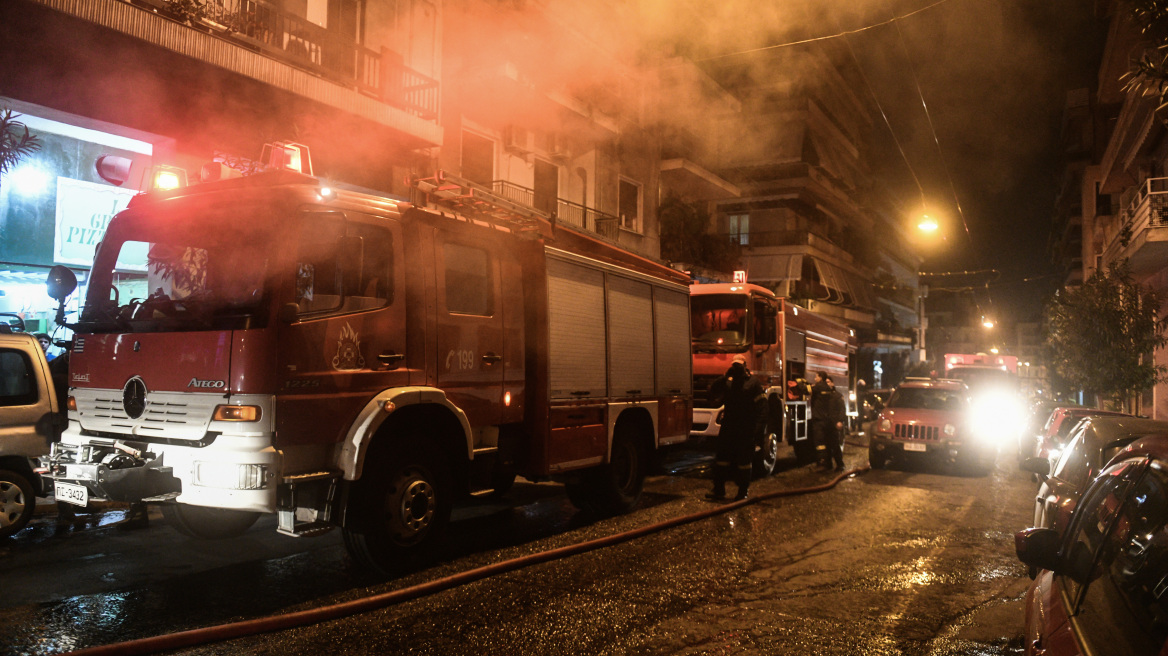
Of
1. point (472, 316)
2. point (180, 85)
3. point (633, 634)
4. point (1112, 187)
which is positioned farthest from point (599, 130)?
point (1112, 187)

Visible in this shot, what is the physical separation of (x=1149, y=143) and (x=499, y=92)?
59.0ft

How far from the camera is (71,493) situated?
497 centimetres

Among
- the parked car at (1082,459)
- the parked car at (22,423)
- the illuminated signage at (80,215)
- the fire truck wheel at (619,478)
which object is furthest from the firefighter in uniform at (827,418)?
the illuminated signage at (80,215)

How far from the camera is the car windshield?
44.6 ft

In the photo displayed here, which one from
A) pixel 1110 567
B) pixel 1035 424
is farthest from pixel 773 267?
pixel 1110 567

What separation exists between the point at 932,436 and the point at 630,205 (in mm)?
11390

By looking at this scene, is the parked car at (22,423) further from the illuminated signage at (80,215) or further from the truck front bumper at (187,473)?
the illuminated signage at (80,215)

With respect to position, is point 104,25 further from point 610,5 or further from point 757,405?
point 610,5

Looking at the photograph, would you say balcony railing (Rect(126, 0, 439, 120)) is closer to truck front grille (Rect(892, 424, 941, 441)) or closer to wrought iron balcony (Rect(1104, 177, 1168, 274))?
truck front grille (Rect(892, 424, 941, 441))

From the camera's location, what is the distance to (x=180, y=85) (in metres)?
9.38

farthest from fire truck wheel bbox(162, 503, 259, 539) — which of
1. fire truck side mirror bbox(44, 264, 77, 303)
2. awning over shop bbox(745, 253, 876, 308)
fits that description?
awning over shop bbox(745, 253, 876, 308)

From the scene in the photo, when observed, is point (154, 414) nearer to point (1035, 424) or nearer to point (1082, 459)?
point (1082, 459)

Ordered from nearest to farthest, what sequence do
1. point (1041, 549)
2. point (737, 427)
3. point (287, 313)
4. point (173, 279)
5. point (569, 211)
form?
point (1041, 549) → point (287, 313) → point (173, 279) → point (737, 427) → point (569, 211)

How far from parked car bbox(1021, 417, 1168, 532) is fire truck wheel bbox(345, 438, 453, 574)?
155 inches
